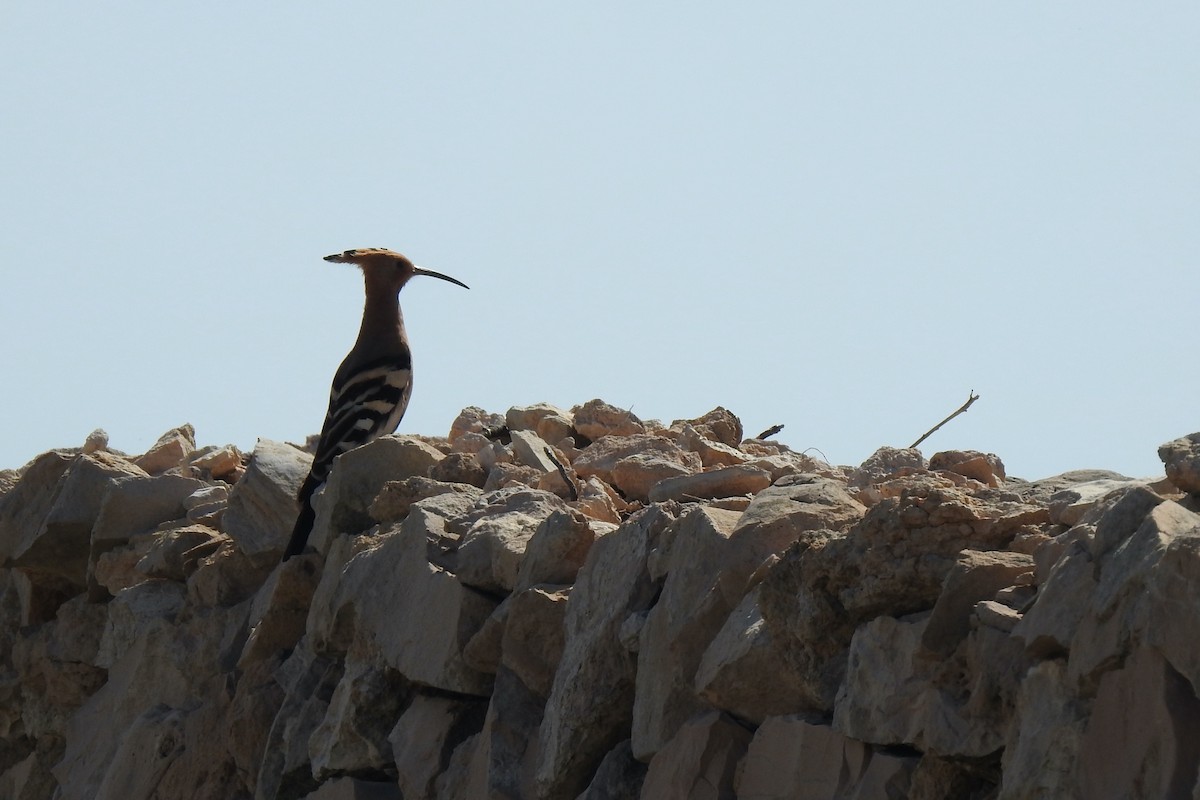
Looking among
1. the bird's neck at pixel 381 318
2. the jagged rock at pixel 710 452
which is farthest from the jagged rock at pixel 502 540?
the bird's neck at pixel 381 318

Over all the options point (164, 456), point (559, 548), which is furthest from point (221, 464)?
point (559, 548)

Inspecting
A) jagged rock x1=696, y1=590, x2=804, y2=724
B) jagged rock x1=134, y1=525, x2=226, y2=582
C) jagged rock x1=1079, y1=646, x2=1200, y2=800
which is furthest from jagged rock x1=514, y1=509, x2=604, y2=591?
jagged rock x1=134, y1=525, x2=226, y2=582

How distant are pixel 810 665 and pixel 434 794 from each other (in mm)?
1397

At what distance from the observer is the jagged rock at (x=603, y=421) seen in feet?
18.2

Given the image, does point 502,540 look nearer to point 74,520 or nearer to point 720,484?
point 720,484

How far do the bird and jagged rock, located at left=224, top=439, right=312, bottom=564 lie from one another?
0.61 feet

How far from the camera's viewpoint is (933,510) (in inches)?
109

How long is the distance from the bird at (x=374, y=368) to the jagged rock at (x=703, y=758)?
3.03 m

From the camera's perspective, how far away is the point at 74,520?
21.5ft

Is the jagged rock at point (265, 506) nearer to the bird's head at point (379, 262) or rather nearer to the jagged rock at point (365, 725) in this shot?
the jagged rock at point (365, 725)

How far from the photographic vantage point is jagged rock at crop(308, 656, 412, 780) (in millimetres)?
4227

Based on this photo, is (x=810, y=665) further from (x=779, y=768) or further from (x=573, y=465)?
(x=573, y=465)

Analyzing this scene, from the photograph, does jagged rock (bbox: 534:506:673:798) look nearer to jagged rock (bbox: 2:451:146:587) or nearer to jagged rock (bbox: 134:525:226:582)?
jagged rock (bbox: 134:525:226:582)

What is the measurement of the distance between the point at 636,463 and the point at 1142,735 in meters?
2.37
